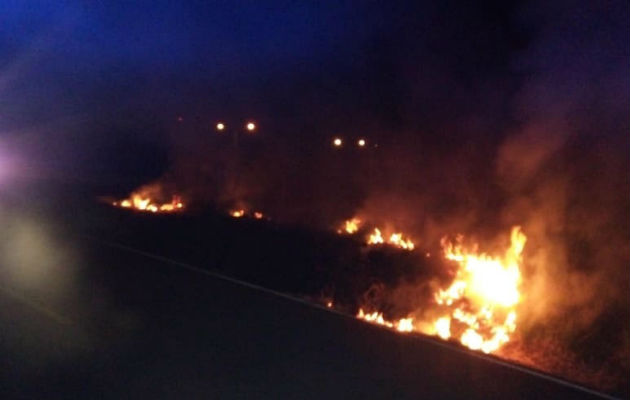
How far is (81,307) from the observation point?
9.13 meters

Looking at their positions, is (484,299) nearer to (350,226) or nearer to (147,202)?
(350,226)

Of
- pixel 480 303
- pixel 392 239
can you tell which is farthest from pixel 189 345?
pixel 392 239

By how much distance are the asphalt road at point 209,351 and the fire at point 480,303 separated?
3.40 m

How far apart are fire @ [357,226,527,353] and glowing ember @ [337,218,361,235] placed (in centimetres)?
828

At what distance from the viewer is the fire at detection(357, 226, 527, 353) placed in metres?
11.9

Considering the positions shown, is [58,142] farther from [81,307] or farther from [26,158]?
[81,307]

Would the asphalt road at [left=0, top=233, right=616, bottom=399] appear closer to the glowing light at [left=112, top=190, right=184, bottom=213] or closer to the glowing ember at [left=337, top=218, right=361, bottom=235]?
the glowing ember at [left=337, top=218, right=361, bottom=235]

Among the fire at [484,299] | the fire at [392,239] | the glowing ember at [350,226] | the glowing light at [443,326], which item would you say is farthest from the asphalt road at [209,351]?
the glowing ember at [350,226]

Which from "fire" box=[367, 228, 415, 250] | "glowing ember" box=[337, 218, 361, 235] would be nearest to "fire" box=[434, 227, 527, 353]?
"fire" box=[367, 228, 415, 250]

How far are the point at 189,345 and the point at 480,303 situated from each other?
5963 mm

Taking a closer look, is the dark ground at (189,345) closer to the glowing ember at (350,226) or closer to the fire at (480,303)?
the fire at (480,303)

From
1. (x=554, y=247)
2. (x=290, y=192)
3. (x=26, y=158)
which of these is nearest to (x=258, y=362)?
(x=554, y=247)

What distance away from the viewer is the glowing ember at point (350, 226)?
21825 millimetres

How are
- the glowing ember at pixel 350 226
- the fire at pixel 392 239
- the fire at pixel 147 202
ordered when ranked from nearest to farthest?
the fire at pixel 392 239, the glowing ember at pixel 350 226, the fire at pixel 147 202
